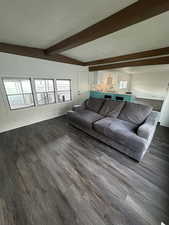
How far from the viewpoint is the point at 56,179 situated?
152cm

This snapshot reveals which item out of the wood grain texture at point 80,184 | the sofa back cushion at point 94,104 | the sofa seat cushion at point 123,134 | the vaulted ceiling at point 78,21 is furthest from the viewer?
the sofa back cushion at point 94,104

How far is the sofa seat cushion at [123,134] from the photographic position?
1759 mm

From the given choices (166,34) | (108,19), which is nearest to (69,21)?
(108,19)

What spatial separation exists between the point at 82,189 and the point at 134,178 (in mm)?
883

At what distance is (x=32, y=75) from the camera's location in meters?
3.18

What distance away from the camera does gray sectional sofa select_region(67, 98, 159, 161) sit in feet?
5.98

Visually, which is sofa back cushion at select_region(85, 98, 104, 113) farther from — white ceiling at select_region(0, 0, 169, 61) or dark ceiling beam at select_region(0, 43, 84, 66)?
dark ceiling beam at select_region(0, 43, 84, 66)

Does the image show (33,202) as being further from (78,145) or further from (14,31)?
(14,31)

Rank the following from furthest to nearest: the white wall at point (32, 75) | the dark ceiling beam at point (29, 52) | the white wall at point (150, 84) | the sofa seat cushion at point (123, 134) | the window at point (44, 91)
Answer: the white wall at point (150, 84), the window at point (44, 91), the white wall at point (32, 75), the dark ceiling beam at point (29, 52), the sofa seat cushion at point (123, 134)

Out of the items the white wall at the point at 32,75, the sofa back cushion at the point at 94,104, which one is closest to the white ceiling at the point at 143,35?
the sofa back cushion at the point at 94,104

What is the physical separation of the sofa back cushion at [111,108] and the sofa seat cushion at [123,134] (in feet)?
1.52

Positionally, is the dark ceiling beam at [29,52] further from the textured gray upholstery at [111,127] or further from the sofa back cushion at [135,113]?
the sofa back cushion at [135,113]

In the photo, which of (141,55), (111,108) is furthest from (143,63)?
(111,108)

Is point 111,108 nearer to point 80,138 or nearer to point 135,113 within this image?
point 135,113
